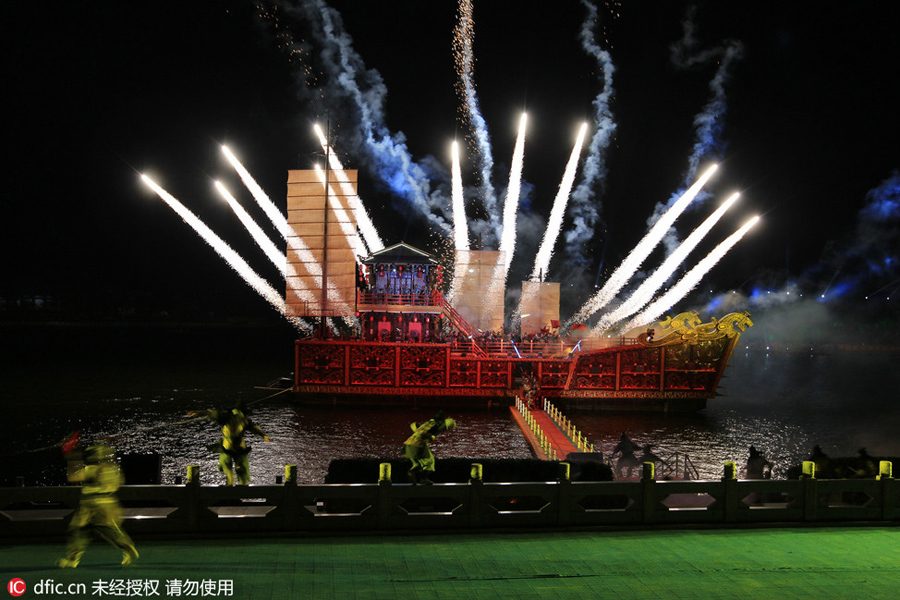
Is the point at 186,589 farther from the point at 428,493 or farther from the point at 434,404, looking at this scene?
the point at 434,404

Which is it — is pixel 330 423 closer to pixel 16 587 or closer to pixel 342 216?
pixel 342 216

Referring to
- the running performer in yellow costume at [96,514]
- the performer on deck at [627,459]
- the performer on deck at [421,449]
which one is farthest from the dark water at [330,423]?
the running performer in yellow costume at [96,514]

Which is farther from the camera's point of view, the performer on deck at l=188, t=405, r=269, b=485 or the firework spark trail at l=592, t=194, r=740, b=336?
the firework spark trail at l=592, t=194, r=740, b=336

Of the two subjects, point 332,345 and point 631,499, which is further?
point 332,345

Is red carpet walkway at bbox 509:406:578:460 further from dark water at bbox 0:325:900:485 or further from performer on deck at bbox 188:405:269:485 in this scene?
performer on deck at bbox 188:405:269:485

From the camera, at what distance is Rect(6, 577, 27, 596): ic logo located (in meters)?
6.43

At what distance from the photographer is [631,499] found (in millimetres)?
9305

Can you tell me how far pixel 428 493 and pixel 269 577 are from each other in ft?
8.34

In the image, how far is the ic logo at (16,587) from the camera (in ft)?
21.1

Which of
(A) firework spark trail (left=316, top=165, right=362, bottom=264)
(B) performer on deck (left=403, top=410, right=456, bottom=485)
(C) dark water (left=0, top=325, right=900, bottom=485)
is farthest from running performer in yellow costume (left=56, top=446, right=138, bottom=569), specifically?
(A) firework spark trail (left=316, top=165, right=362, bottom=264)

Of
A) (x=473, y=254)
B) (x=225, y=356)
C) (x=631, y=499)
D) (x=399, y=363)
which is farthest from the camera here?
(x=225, y=356)

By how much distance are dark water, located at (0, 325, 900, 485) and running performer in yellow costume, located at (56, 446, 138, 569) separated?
10.6 m

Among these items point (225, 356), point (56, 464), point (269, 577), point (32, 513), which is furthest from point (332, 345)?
point (225, 356)

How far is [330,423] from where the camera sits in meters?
27.1
